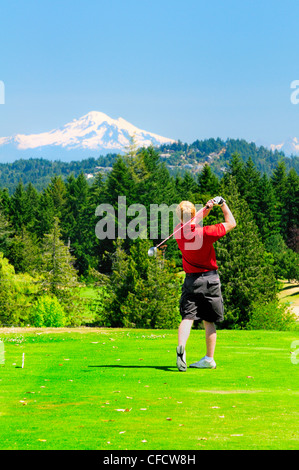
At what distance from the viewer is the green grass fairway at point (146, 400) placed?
19.9 feet

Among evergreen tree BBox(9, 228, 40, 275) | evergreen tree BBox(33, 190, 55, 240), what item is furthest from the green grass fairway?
evergreen tree BBox(33, 190, 55, 240)

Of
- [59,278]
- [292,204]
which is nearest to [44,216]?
[292,204]

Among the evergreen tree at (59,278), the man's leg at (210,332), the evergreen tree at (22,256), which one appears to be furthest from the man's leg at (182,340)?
the evergreen tree at (22,256)

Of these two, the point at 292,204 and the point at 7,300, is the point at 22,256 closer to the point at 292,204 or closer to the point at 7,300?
the point at 7,300

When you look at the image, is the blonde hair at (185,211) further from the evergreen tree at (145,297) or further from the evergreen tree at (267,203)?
the evergreen tree at (267,203)

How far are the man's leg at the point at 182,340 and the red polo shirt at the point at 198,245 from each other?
92 centimetres

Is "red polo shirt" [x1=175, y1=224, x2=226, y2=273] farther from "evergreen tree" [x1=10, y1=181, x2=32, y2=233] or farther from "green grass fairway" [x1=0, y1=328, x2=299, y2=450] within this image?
"evergreen tree" [x1=10, y1=181, x2=32, y2=233]

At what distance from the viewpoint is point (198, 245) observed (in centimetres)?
1023

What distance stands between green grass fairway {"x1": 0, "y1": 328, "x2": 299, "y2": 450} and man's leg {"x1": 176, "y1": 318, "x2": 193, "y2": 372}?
0.16m

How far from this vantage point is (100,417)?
7066mm

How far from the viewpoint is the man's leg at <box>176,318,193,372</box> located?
10.2 meters

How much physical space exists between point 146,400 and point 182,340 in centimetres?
228
